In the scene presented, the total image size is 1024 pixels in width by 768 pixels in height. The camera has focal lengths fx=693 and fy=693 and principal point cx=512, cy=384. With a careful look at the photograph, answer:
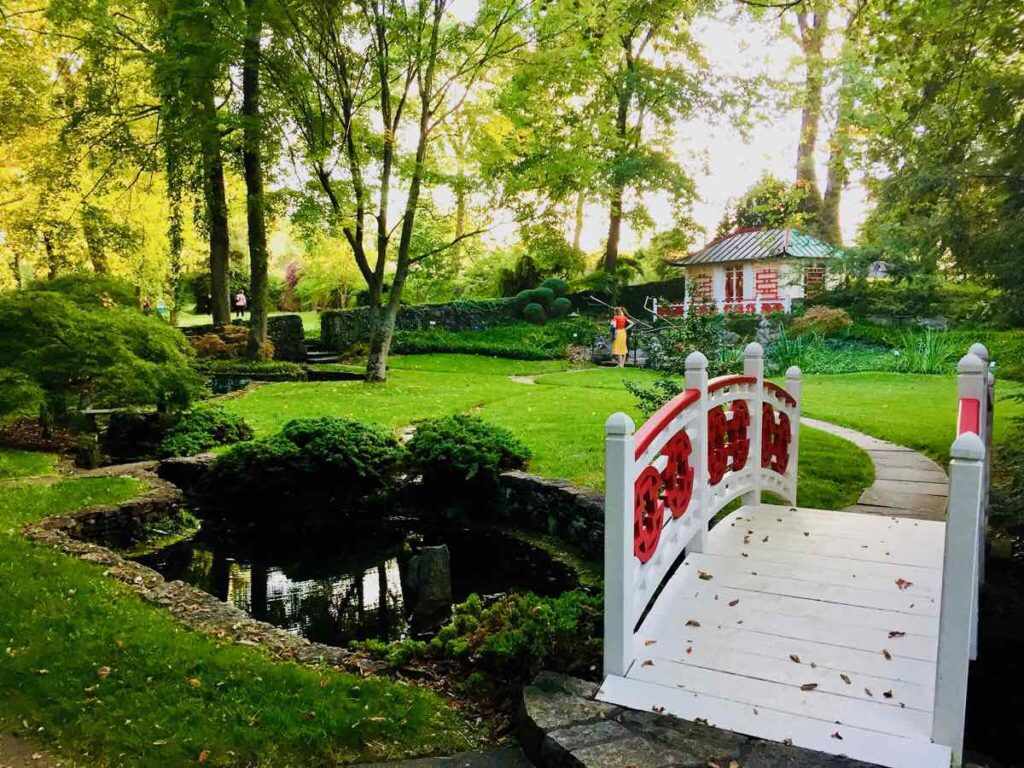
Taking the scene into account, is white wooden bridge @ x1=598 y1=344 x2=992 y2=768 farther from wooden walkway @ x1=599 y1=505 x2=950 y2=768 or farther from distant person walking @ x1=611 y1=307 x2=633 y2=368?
distant person walking @ x1=611 y1=307 x2=633 y2=368

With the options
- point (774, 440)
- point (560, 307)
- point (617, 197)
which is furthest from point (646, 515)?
point (560, 307)

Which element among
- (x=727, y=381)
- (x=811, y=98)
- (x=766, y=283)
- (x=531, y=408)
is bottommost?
(x=531, y=408)

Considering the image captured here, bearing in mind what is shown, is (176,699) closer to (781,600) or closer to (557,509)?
(781,600)

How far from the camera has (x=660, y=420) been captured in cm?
358

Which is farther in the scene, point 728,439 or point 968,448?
point 728,439

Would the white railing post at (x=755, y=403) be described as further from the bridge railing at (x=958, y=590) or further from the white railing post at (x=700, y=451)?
the bridge railing at (x=958, y=590)

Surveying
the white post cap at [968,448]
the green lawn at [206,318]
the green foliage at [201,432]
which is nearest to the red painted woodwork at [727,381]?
the white post cap at [968,448]

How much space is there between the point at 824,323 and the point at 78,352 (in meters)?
16.7

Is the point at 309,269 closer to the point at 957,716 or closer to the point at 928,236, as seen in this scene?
the point at 928,236

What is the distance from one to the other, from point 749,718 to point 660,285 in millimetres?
24812

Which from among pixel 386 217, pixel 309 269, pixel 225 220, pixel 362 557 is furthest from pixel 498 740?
pixel 309 269

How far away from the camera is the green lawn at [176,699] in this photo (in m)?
2.90

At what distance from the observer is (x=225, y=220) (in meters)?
16.6

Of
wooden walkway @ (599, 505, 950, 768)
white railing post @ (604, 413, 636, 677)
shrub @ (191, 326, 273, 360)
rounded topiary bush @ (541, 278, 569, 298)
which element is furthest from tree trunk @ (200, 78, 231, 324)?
wooden walkway @ (599, 505, 950, 768)
